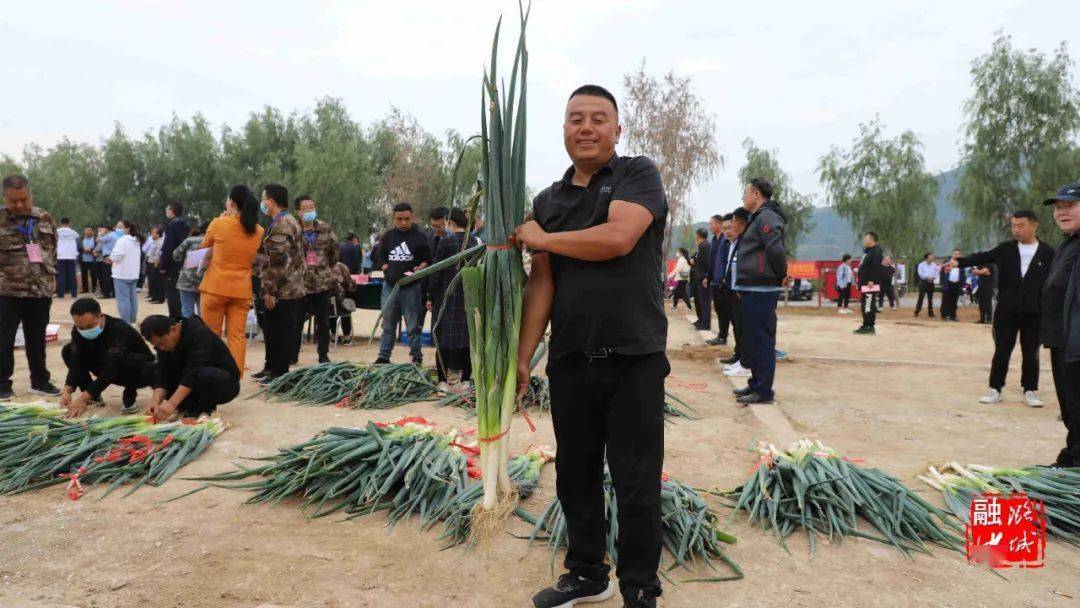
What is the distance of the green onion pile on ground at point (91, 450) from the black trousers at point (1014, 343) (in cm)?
608

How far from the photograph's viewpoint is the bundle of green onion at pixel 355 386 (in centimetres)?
530

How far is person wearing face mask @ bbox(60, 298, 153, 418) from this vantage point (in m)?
4.64

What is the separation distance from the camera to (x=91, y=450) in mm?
3619

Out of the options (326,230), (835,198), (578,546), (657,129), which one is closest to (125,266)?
(326,230)

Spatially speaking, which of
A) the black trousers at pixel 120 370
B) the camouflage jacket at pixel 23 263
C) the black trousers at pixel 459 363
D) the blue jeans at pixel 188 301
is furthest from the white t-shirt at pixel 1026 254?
the blue jeans at pixel 188 301

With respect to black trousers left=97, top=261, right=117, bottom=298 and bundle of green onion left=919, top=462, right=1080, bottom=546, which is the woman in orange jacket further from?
black trousers left=97, top=261, right=117, bottom=298

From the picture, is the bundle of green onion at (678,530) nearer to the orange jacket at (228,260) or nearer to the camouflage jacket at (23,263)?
the orange jacket at (228,260)

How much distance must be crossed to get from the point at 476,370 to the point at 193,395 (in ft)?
10.2

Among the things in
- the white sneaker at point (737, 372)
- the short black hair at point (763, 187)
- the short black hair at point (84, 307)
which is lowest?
the white sneaker at point (737, 372)

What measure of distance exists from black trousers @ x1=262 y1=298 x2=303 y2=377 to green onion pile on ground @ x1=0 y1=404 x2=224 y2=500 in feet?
6.61

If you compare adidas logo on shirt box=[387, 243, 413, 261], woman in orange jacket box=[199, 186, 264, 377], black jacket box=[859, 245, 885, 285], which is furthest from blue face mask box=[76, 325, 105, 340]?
black jacket box=[859, 245, 885, 285]

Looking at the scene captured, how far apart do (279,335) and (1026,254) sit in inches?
253

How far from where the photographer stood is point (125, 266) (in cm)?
945

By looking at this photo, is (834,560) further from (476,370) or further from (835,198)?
(835,198)
